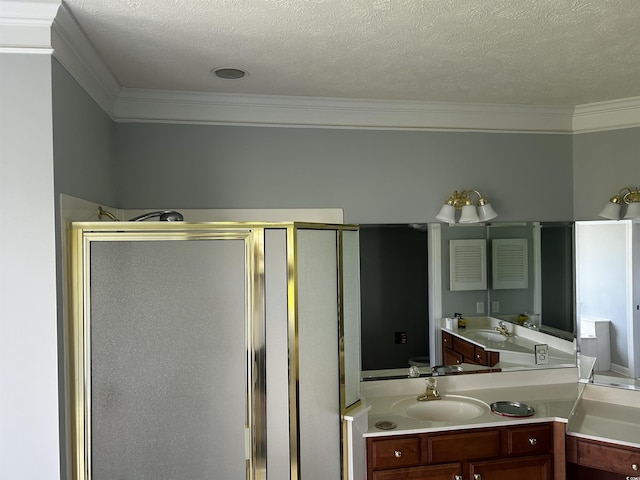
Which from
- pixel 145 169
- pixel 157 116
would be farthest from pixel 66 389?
pixel 157 116

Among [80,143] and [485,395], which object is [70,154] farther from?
[485,395]

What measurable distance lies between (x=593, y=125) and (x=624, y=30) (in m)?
1.28

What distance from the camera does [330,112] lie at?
9.46 ft

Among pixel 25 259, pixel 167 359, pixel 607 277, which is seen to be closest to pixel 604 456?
pixel 607 277

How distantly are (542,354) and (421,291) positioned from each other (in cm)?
91

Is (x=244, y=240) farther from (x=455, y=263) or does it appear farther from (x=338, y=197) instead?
(x=455, y=263)

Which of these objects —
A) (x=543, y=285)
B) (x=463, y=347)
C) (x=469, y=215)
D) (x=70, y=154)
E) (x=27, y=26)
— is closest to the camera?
(x=27, y=26)

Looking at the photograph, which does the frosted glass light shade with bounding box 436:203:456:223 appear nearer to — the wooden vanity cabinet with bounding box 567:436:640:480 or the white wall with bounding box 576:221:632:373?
the white wall with bounding box 576:221:632:373

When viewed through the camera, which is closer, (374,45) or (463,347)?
(374,45)

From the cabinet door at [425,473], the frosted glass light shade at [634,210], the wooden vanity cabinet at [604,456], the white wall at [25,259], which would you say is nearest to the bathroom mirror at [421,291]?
the frosted glass light shade at [634,210]

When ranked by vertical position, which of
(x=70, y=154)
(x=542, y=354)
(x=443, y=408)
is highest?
(x=70, y=154)

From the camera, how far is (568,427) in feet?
8.67

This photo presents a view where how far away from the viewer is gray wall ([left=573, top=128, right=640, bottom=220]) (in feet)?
9.94

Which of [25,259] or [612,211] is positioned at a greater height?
[612,211]
